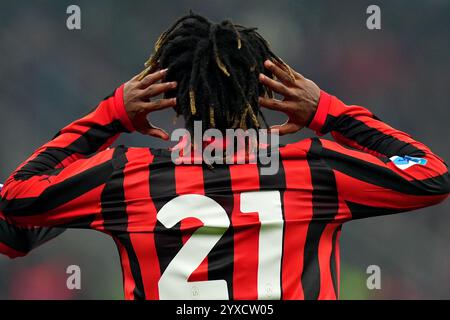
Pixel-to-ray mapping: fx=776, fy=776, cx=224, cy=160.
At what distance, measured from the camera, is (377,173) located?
6.98 ft

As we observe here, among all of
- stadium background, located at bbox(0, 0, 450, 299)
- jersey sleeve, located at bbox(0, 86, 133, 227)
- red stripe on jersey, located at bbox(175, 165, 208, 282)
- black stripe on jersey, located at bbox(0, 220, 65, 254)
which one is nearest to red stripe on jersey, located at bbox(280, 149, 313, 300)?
red stripe on jersey, located at bbox(175, 165, 208, 282)

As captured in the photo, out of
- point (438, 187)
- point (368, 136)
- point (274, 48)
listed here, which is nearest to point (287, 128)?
point (368, 136)

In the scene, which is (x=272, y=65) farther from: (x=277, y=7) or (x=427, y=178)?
(x=277, y=7)

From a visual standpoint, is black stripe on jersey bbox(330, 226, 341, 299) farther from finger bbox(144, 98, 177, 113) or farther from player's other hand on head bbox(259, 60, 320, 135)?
finger bbox(144, 98, 177, 113)

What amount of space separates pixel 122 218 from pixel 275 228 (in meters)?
0.43

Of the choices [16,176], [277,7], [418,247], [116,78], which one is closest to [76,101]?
[116,78]

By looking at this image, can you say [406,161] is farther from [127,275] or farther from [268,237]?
[127,275]

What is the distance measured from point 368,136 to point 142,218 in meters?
0.70

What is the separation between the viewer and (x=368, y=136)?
2270 millimetres

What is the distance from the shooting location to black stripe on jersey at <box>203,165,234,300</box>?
6.88 feet

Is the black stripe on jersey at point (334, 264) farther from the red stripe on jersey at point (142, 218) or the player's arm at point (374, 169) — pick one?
the red stripe on jersey at point (142, 218)

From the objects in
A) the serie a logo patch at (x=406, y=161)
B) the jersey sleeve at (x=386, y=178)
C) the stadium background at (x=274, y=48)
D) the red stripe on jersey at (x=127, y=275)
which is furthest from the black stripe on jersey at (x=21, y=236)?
the stadium background at (x=274, y=48)

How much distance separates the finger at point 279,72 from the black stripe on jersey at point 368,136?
0.60 ft

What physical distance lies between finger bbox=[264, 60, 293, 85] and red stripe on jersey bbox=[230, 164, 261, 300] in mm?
257
